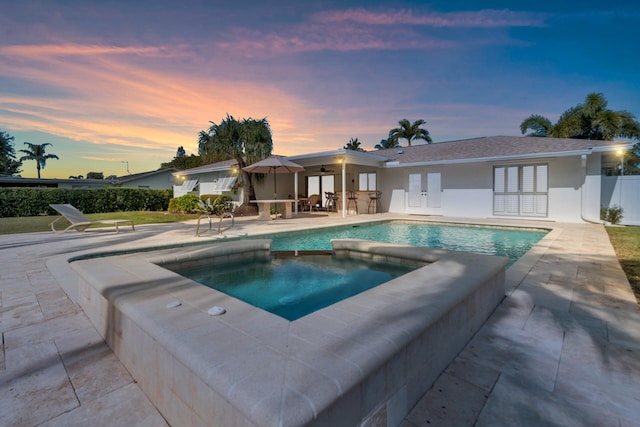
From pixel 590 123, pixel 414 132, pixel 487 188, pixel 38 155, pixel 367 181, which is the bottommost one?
pixel 487 188

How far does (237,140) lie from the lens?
1448 cm

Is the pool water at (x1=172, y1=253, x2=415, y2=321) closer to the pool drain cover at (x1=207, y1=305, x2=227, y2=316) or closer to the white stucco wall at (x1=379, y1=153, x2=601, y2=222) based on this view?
the pool drain cover at (x1=207, y1=305, x2=227, y2=316)

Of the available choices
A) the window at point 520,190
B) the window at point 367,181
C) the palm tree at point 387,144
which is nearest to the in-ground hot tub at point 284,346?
the window at point 520,190

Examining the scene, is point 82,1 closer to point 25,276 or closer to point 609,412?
point 25,276

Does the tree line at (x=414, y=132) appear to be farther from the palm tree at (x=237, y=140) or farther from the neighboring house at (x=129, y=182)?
the neighboring house at (x=129, y=182)

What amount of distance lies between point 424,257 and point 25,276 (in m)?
6.02

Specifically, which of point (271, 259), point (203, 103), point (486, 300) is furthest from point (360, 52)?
point (486, 300)

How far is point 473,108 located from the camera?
18500 millimetres

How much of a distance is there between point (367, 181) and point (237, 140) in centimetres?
736

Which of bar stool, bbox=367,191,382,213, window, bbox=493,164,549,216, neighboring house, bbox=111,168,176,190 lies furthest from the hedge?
window, bbox=493,164,549,216

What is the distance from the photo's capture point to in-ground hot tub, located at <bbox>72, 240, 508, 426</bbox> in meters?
1.20

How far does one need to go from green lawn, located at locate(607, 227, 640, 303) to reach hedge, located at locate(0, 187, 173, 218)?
71.5ft

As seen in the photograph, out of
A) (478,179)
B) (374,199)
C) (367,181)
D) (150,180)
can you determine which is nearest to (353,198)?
(374,199)

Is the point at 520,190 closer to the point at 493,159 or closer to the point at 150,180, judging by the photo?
the point at 493,159
